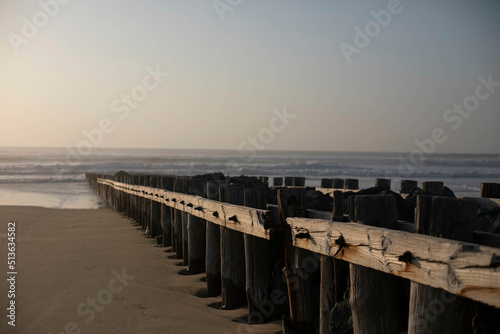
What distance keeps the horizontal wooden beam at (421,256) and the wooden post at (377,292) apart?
106mm

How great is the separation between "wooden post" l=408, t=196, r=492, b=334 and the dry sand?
239cm

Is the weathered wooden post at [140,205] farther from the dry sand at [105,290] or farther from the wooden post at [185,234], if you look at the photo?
the wooden post at [185,234]

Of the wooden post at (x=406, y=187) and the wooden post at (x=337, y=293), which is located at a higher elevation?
the wooden post at (x=406, y=187)

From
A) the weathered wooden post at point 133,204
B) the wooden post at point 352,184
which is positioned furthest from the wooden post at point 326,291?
the weathered wooden post at point 133,204

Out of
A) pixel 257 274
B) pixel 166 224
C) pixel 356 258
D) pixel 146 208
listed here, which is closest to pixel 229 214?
pixel 257 274

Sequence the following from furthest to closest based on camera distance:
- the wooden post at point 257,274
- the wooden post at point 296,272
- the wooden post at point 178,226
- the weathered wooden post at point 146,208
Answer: the weathered wooden post at point 146,208
the wooden post at point 178,226
the wooden post at point 257,274
the wooden post at point 296,272

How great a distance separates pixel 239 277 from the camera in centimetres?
521

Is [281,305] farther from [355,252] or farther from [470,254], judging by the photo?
[470,254]

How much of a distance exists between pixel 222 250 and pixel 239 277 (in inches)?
14.9

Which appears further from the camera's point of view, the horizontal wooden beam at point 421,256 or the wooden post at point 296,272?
the wooden post at point 296,272

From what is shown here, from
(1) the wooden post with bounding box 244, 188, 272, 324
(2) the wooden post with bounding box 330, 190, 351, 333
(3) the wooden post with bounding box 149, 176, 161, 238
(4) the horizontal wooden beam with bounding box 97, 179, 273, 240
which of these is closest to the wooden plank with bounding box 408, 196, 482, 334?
(2) the wooden post with bounding box 330, 190, 351, 333

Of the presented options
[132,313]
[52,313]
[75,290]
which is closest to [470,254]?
[132,313]

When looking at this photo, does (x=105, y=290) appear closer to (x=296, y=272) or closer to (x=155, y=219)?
(x=296, y=272)

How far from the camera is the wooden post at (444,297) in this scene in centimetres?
229
